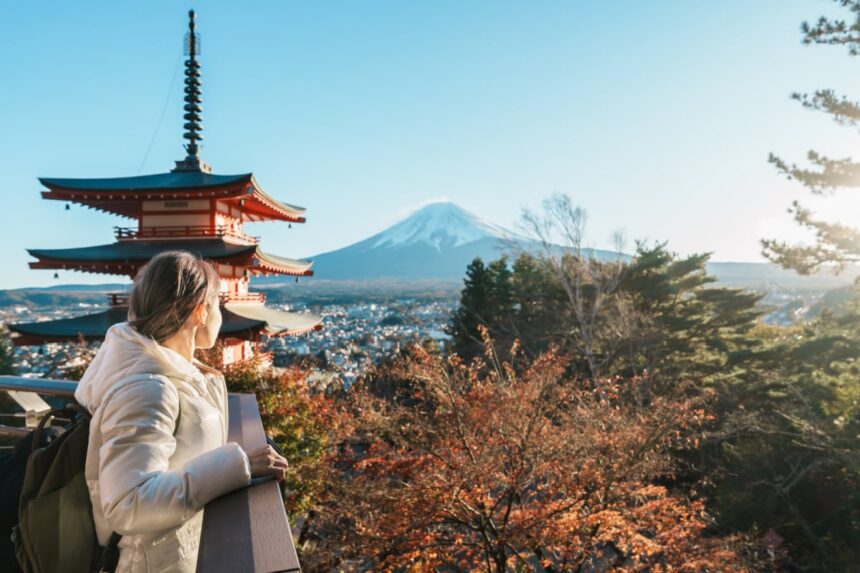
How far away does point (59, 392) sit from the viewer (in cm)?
→ 177

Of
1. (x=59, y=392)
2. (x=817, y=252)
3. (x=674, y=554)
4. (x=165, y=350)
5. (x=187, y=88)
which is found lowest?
(x=674, y=554)

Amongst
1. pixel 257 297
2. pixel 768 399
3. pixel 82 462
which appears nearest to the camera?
pixel 82 462

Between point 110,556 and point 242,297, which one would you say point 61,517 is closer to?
point 110,556

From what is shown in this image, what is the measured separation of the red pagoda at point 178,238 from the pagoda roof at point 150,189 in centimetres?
2

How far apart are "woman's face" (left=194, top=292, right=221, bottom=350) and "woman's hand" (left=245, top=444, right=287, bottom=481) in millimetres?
376

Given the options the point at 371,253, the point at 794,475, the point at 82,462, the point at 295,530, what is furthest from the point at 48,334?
the point at 371,253

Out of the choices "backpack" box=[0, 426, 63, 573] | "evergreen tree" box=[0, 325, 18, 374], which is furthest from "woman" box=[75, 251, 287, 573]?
"evergreen tree" box=[0, 325, 18, 374]

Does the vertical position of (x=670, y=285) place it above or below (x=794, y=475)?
above

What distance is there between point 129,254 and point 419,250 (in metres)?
80.8

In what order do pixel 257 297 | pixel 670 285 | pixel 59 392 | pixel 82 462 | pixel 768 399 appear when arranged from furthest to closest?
pixel 670 285
pixel 768 399
pixel 257 297
pixel 59 392
pixel 82 462

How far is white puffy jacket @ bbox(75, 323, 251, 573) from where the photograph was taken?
0.90 m

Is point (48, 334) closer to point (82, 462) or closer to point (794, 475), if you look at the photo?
point (82, 462)

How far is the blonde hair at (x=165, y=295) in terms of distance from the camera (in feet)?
3.85

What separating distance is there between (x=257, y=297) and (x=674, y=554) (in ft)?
32.6
